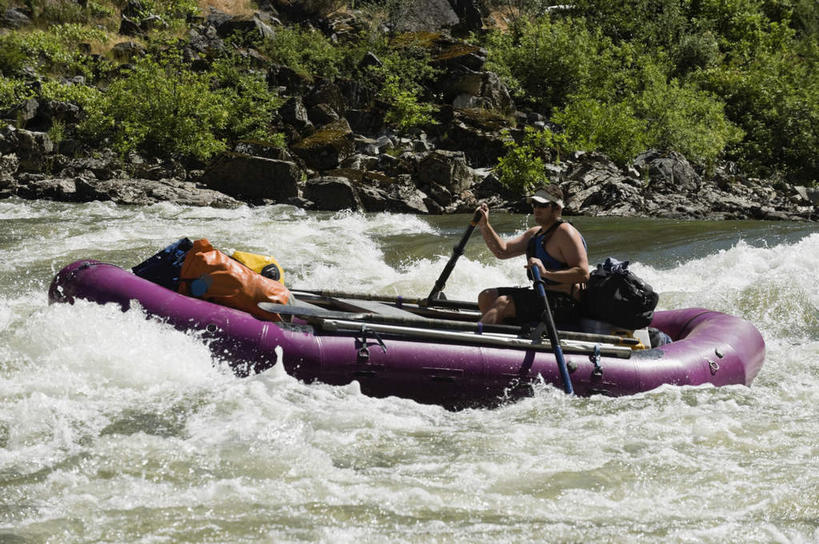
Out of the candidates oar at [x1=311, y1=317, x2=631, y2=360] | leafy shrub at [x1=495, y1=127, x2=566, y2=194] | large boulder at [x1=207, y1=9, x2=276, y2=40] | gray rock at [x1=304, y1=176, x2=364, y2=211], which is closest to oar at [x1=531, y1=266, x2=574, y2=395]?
oar at [x1=311, y1=317, x2=631, y2=360]

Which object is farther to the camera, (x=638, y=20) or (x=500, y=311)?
(x=638, y=20)

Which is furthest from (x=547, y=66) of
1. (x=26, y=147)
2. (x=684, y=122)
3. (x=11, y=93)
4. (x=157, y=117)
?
(x=26, y=147)

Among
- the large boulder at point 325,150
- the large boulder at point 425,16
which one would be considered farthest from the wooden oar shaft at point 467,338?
the large boulder at point 425,16

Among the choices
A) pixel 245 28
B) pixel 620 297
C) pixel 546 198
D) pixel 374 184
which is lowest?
pixel 374 184

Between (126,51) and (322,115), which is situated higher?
(126,51)

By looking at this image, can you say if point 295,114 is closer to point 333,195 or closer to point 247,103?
point 247,103

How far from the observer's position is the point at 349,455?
154 inches

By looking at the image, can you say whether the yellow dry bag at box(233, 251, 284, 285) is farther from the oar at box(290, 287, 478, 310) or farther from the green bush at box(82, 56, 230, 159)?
the green bush at box(82, 56, 230, 159)

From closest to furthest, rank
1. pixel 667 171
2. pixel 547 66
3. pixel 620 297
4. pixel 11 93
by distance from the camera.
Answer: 1. pixel 620 297
2. pixel 11 93
3. pixel 667 171
4. pixel 547 66

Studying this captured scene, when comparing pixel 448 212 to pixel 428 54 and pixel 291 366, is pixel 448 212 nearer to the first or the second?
pixel 428 54

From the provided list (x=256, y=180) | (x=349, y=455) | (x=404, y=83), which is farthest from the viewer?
(x=404, y=83)

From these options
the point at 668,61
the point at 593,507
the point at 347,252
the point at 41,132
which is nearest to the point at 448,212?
the point at 347,252

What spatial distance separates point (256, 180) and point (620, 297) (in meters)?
11.3

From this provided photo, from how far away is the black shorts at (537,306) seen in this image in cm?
534
